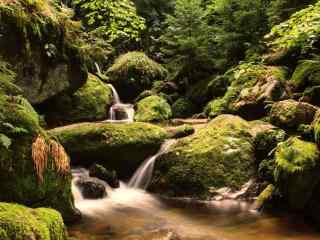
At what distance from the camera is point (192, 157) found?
10.2 metres

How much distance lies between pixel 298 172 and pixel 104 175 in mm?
4474

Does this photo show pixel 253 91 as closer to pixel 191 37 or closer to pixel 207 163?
pixel 207 163

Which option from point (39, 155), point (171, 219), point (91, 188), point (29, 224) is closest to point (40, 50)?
point (91, 188)

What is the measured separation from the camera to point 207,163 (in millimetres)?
10016

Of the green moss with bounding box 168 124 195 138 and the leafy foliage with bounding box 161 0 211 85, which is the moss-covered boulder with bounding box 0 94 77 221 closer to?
the green moss with bounding box 168 124 195 138

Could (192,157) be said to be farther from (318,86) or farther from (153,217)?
(318,86)

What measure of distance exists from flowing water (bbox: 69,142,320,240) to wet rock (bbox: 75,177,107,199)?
0.35 ft

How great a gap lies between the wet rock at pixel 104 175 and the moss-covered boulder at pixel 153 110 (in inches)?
226

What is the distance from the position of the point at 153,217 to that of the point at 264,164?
9.23 feet

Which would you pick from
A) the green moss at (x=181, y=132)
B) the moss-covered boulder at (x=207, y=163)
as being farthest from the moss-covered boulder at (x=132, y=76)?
the moss-covered boulder at (x=207, y=163)

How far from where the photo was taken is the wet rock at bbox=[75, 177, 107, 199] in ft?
30.2

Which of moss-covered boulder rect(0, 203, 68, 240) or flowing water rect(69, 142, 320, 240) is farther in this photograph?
flowing water rect(69, 142, 320, 240)

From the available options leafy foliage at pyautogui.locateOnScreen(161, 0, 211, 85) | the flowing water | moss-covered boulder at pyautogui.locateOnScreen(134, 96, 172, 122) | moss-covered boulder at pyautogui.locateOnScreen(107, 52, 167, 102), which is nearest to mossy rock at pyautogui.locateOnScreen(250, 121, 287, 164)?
the flowing water

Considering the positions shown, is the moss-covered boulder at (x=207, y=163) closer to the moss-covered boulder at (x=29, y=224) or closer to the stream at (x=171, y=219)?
the stream at (x=171, y=219)
